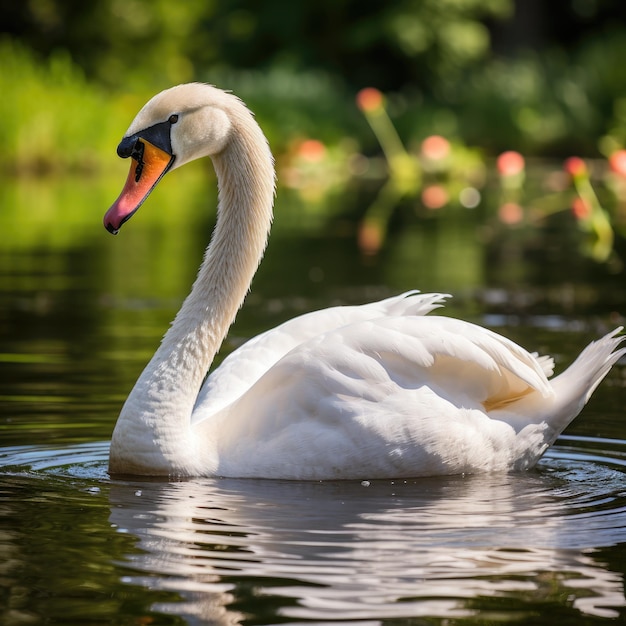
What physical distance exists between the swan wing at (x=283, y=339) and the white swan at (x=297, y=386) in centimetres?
5

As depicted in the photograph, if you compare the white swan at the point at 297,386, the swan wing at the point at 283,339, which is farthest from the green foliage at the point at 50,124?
the white swan at the point at 297,386

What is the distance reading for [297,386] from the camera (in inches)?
210

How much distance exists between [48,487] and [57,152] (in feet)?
66.2

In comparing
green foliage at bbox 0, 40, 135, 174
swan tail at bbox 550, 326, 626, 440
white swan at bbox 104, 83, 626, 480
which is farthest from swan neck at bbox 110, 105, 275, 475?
green foliage at bbox 0, 40, 135, 174

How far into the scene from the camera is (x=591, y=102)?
96.7 feet

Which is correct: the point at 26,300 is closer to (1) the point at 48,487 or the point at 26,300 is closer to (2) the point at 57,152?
(1) the point at 48,487

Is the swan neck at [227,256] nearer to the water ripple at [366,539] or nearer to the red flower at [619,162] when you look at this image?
the water ripple at [366,539]

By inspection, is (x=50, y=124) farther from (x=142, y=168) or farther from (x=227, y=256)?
(x=142, y=168)

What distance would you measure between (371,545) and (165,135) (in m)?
1.95

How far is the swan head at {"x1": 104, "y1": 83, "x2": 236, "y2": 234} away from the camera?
5523 millimetres

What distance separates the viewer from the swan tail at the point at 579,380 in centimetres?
576

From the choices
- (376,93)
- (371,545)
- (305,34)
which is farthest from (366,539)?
(305,34)

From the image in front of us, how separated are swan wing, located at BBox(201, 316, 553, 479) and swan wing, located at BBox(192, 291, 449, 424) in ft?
1.48

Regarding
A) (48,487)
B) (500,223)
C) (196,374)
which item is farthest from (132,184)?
(500,223)
